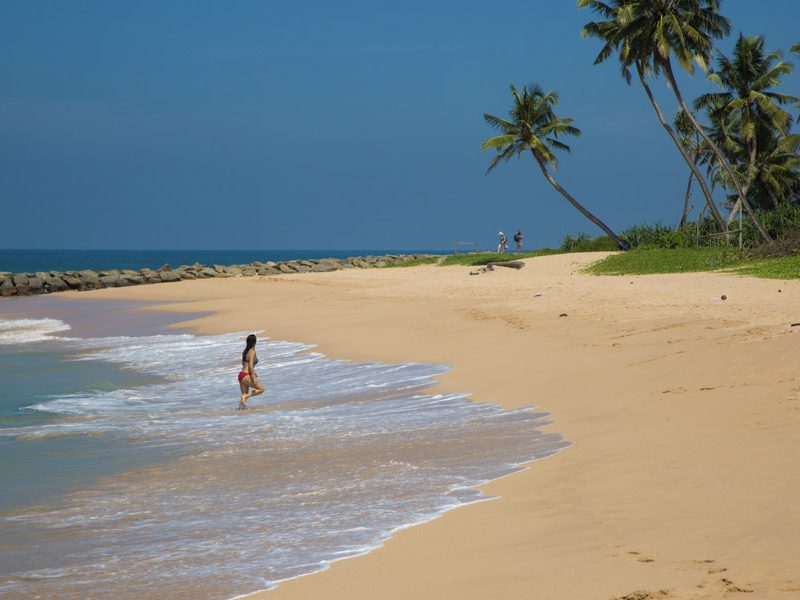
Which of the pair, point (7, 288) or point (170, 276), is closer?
point (7, 288)

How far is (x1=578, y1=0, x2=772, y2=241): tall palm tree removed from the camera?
133 ft

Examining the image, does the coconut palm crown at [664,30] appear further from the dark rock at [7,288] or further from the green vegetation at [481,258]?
the dark rock at [7,288]

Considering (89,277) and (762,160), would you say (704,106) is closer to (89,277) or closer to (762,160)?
(762,160)

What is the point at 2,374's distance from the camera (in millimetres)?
17719

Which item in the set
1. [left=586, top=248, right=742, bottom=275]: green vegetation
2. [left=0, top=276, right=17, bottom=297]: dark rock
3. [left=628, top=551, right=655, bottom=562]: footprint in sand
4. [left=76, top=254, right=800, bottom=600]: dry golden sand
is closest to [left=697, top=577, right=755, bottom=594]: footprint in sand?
[left=76, top=254, right=800, bottom=600]: dry golden sand

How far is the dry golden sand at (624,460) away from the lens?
15.0 ft

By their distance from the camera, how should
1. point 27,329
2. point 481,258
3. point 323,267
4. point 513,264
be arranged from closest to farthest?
point 27,329 < point 513,264 < point 481,258 < point 323,267

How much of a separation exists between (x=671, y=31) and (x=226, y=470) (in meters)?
38.4

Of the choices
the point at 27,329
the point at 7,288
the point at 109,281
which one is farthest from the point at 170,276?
the point at 27,329

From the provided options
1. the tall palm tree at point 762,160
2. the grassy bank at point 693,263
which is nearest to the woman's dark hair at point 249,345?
the grassy bank at point 693,263

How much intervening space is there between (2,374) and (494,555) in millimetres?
15307

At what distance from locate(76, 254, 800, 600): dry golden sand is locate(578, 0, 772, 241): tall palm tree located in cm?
2461

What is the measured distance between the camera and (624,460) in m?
7.13

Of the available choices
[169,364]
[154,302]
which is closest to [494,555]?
[169,364]
